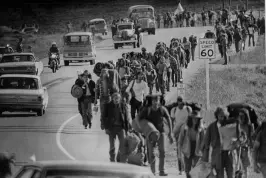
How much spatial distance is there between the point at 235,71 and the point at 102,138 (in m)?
3.25

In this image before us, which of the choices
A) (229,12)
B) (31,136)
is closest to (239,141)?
(31,136)

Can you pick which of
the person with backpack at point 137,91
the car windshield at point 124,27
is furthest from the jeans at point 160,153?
the car windshield at point 124,27

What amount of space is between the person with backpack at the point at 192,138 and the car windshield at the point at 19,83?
3.23 metres

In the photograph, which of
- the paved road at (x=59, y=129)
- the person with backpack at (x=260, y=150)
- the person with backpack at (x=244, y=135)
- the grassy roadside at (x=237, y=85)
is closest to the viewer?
the person with backpack at (x=260, y=150)

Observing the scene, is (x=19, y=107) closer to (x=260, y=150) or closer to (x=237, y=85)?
(x=237, y=85)

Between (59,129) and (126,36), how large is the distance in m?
1.80

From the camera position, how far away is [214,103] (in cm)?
1401

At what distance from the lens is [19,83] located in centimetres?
1370

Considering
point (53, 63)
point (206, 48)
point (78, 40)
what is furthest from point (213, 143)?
point (78, 40)

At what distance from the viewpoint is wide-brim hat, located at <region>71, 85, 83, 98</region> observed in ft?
44.3

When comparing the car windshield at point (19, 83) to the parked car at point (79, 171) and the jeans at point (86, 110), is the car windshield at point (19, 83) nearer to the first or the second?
the jeans at point (86, 110)

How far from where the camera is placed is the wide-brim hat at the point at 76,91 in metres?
13.5

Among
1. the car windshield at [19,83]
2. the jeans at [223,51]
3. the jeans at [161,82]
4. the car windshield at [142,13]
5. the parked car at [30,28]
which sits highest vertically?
the car windshield at [142,13]

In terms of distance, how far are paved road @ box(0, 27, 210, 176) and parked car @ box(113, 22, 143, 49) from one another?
0.42 feet
